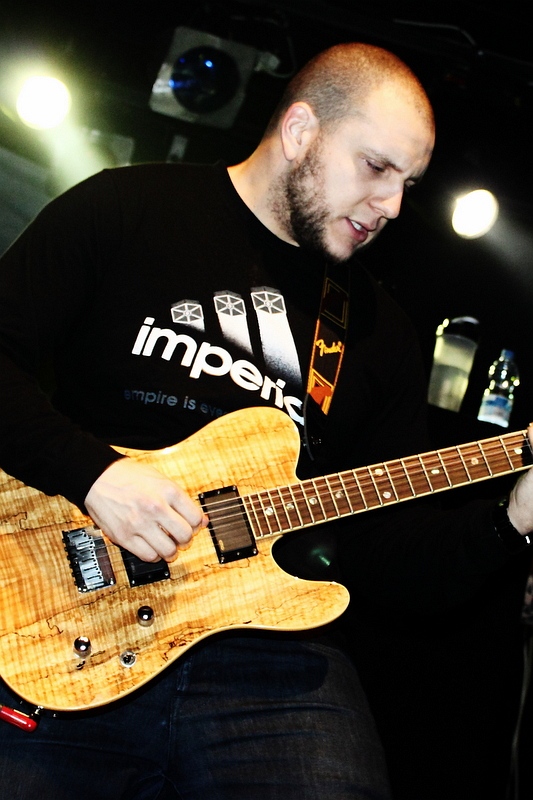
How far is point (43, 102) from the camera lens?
4102 millimetres

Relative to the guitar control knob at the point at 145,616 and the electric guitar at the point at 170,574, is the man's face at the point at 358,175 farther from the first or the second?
the guitar control knob at the point at 145,616

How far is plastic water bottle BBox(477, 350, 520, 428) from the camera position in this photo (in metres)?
4.08

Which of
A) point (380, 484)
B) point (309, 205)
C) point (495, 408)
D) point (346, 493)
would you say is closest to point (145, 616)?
point (346, 493)

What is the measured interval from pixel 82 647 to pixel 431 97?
3651 mm

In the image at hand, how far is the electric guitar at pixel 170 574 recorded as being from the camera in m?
1.92

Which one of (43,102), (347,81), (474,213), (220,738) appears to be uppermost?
(43,102)

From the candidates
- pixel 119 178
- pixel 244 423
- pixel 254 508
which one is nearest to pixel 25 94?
pixel 119 178

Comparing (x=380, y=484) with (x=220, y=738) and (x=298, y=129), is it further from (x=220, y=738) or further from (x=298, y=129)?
(x=298, y=129)

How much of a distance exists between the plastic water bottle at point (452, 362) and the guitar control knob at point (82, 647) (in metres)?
2.52

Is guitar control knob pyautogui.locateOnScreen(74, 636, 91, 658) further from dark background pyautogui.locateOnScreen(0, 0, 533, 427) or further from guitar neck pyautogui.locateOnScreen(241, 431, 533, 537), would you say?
dark background pyautogui.locateOnScreen(0, 0, 533, 427)

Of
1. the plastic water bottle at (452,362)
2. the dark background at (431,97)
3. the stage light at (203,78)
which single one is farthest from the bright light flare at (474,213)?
the stage light at (203,78)

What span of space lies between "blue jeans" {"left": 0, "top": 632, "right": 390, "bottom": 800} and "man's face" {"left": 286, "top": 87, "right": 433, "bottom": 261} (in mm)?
1444

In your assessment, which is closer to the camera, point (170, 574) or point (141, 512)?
point (141, 512)

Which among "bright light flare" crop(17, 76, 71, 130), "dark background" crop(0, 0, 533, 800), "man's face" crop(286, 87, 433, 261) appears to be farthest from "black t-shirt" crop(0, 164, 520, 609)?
"bright light flare" crop(17, 76, 71, 130)
